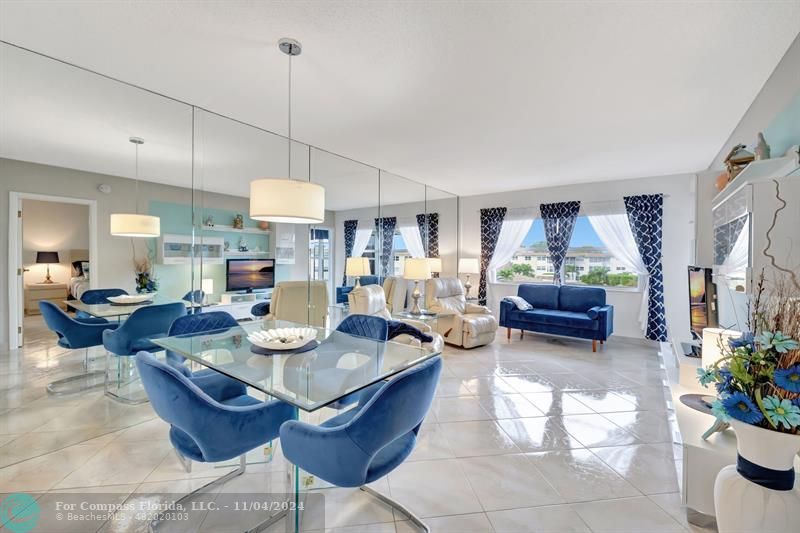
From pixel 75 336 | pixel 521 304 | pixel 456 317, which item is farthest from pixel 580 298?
pixel 75 336

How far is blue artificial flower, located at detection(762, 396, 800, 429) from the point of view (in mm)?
1104

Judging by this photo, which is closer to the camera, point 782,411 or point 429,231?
point 782,411

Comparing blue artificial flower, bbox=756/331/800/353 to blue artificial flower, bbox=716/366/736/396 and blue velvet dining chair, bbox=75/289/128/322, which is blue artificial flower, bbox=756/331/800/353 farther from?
blue velvet dining chair, bbox=75/289/128/322

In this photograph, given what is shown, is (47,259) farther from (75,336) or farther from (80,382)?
(80,382)

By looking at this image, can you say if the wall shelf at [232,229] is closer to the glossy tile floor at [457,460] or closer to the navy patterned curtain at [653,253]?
the glossy tile floor at [457,460]

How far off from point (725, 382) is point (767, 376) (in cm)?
12

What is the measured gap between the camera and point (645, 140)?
3.53 meters

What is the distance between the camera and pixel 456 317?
498cm

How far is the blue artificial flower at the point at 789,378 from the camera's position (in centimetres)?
109

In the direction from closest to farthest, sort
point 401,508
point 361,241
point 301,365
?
point 401,508 < point 301,365 < point 361,241

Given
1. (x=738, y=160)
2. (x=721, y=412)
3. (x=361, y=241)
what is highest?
(x=738, y=160)

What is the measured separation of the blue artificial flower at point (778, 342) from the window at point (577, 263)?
4.87m

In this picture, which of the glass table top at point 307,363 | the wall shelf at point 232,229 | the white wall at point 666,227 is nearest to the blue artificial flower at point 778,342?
the glass table top at point 307,363

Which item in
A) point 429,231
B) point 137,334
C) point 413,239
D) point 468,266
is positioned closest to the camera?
point 137,334
